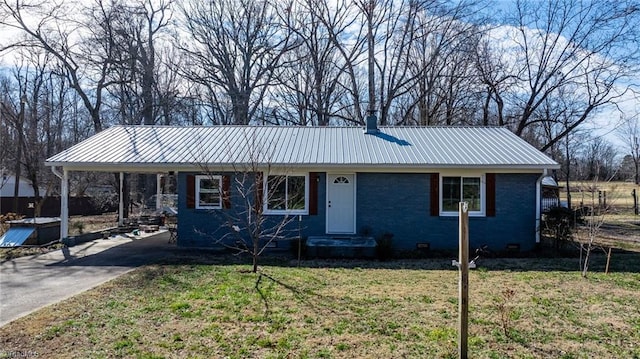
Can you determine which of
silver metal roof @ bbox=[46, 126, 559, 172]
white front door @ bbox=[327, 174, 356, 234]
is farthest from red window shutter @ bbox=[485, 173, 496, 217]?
white front door @ bbox=[327, 174, 356, 234]

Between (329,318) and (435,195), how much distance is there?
737cm

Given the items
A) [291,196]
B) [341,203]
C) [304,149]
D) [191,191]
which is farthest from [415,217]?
[191,191]

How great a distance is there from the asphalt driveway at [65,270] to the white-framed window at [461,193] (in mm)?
7583

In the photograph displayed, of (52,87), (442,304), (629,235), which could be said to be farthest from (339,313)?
(52,87)

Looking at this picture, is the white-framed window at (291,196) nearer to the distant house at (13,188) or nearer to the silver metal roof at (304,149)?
the silver metal roof at (304,149)

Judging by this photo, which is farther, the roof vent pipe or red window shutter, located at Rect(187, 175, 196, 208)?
the roof vent pipe

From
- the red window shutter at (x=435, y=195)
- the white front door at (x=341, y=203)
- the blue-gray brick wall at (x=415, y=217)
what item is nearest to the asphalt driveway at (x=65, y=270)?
the blue-gray brick wall at (x=415, y=217)

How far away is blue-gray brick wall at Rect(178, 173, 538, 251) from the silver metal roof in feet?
1.98

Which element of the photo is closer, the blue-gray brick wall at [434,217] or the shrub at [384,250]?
the shrub at [384,250]

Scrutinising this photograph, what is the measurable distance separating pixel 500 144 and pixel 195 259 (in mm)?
9733

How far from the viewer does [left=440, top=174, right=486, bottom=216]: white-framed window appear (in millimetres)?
11992

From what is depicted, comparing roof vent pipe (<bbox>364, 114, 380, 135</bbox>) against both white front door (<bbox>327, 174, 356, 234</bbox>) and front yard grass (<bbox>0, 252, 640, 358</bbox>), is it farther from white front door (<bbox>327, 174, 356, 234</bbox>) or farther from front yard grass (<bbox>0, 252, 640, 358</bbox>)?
front yard grass (<bbox>0, 252, 640, 358</bbox>)

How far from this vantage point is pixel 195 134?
1460 cm

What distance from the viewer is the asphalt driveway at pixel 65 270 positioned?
646cm
